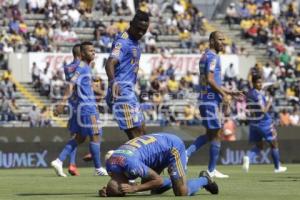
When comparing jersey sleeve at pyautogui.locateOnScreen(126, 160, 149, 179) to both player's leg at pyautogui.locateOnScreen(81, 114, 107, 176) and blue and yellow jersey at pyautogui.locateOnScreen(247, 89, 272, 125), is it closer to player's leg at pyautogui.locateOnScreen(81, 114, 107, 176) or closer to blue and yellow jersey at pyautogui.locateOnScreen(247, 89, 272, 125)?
player's leg at pyautogui.locateOnScreen(81, 114, 107, 176)

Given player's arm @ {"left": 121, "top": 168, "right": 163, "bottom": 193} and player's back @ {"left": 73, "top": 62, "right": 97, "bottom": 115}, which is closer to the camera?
player's arm @ {"left": 121, "top": 168, "right": 163, "bottom": 193}

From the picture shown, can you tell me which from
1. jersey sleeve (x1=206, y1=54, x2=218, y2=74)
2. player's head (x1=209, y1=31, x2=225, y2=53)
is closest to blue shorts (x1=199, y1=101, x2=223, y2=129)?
jersey sleeve (x1=206, y1=54, x2=218, y2=74)

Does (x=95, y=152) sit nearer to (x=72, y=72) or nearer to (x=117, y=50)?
(x=72, y=72)

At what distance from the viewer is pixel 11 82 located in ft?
110

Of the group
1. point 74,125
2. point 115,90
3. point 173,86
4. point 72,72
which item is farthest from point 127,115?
point 173,86

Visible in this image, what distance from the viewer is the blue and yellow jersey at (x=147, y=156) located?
502 inches

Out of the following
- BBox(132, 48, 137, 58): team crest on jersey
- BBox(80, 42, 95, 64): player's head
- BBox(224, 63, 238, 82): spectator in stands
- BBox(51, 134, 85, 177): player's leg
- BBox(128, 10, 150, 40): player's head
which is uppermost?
BBox(128, 10, 150, 40): player's head

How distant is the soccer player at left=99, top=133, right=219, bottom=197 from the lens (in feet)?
42.0

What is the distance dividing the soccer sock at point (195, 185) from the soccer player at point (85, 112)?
6.38 metres

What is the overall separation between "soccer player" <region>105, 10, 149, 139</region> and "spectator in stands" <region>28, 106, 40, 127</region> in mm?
15346

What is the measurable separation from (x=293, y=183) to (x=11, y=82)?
60.1ft

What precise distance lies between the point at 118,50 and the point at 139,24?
1.95 ft

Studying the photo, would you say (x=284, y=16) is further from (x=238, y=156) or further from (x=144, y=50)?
(x=238, y=156)

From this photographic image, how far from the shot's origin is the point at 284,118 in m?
35.1
